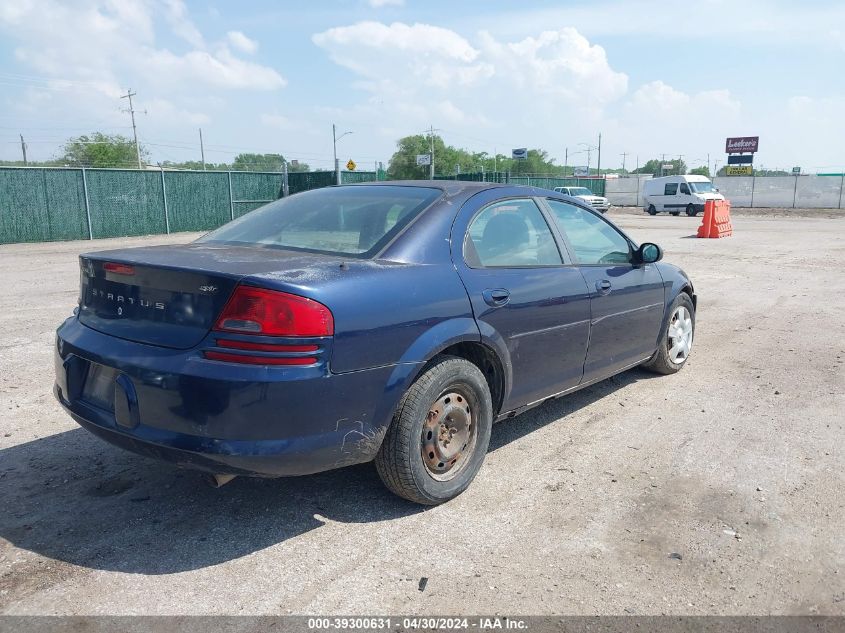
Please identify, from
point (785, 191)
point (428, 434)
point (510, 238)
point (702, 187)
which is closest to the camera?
point (428, 434)

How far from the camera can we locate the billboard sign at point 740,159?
6293cm

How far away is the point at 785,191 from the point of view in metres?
44.6

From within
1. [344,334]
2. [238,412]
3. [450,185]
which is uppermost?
[450,185]

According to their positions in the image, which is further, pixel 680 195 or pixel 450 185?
pixel 680 195

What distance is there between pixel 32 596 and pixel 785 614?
2.93 m

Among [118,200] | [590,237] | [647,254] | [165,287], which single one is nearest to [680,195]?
[118,200]

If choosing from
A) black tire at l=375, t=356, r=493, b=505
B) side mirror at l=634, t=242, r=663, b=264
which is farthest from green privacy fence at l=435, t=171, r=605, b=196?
black tire at l=375, t=356, r=493, b=505

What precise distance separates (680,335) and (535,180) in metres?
41.0

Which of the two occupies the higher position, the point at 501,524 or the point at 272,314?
the point at 272,314

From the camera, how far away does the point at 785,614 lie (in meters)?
2.66

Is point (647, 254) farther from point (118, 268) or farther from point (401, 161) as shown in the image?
point (401, 161)

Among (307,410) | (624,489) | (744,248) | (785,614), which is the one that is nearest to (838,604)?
(785,614)

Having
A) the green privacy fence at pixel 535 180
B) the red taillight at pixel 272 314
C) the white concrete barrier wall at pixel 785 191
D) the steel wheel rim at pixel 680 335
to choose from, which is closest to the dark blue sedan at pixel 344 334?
the red taillight at pixel 272 314

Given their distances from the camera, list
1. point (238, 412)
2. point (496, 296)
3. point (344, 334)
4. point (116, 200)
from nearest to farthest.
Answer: point (238, 412), point (344, 334), point (496, 296), point (116, 200)
